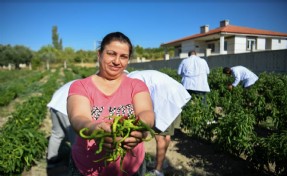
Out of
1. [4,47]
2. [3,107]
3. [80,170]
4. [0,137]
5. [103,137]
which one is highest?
[4,47]

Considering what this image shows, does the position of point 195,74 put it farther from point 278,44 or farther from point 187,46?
point 278,44

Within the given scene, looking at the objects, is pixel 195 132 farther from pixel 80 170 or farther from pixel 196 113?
pixel 80 170

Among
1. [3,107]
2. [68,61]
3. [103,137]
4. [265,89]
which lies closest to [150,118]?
[103,137]

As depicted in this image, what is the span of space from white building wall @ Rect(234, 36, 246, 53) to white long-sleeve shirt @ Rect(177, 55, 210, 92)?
19.7 m

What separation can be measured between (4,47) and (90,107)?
5723 cm

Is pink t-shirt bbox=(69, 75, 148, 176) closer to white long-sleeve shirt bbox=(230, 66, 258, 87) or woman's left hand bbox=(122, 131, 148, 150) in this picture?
woman's left hand bbox=(122, 131, 148, 150)

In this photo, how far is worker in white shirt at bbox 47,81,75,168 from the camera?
11.0 ft

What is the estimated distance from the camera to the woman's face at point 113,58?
5.51ft

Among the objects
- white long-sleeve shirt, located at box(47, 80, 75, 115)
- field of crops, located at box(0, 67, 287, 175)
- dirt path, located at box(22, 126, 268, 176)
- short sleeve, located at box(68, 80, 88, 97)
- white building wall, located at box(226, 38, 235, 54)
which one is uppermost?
white building wall, located at box(226, 38, 235, 54)

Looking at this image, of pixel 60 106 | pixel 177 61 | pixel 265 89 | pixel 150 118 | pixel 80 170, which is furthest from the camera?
pixel 177 61

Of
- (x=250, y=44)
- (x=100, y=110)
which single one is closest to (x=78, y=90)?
(x=100, y=110)

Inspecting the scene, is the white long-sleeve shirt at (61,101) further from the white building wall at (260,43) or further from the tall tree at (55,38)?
the tall tree at (55,38)

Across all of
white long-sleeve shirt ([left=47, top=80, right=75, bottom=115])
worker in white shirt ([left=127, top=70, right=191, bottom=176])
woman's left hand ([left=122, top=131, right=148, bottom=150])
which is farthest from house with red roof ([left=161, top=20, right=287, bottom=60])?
woman's left hand ([left=122, top=131, right=148, bottom=150])

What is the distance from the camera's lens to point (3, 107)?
1034 centimetres
